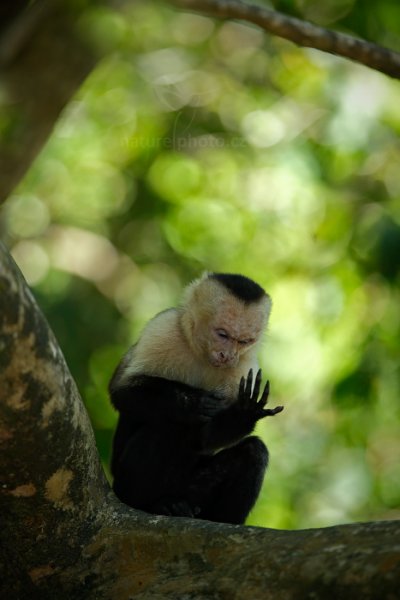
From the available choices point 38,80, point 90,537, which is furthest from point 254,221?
point 90,537

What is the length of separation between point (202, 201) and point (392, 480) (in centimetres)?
340

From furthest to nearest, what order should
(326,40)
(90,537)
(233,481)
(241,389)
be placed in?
(326,40), (233,481), (241,389), (90,537)

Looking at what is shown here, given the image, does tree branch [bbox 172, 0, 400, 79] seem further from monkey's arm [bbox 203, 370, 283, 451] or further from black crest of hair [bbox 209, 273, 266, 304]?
monkey's arm [bbox 203, 370, 283, 451]

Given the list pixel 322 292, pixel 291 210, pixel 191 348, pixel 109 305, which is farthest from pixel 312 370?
pixel 191 348

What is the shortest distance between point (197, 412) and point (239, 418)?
20cm

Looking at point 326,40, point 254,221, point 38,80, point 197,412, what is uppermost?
point 326,40

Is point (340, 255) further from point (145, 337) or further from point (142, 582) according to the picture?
point (142, 582)

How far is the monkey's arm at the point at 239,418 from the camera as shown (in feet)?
14.0

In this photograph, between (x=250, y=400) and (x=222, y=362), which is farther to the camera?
(x=222, y=362)

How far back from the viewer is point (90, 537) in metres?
3.41

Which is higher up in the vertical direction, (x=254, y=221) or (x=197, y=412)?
(x=197, y=412)

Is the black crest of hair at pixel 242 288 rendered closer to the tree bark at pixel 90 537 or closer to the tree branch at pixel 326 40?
the tree branch at pixel 326 40

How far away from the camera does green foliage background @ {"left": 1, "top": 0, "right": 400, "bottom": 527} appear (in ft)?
26.2

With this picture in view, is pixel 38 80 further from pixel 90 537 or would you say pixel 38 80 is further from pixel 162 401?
pixel 90 537
